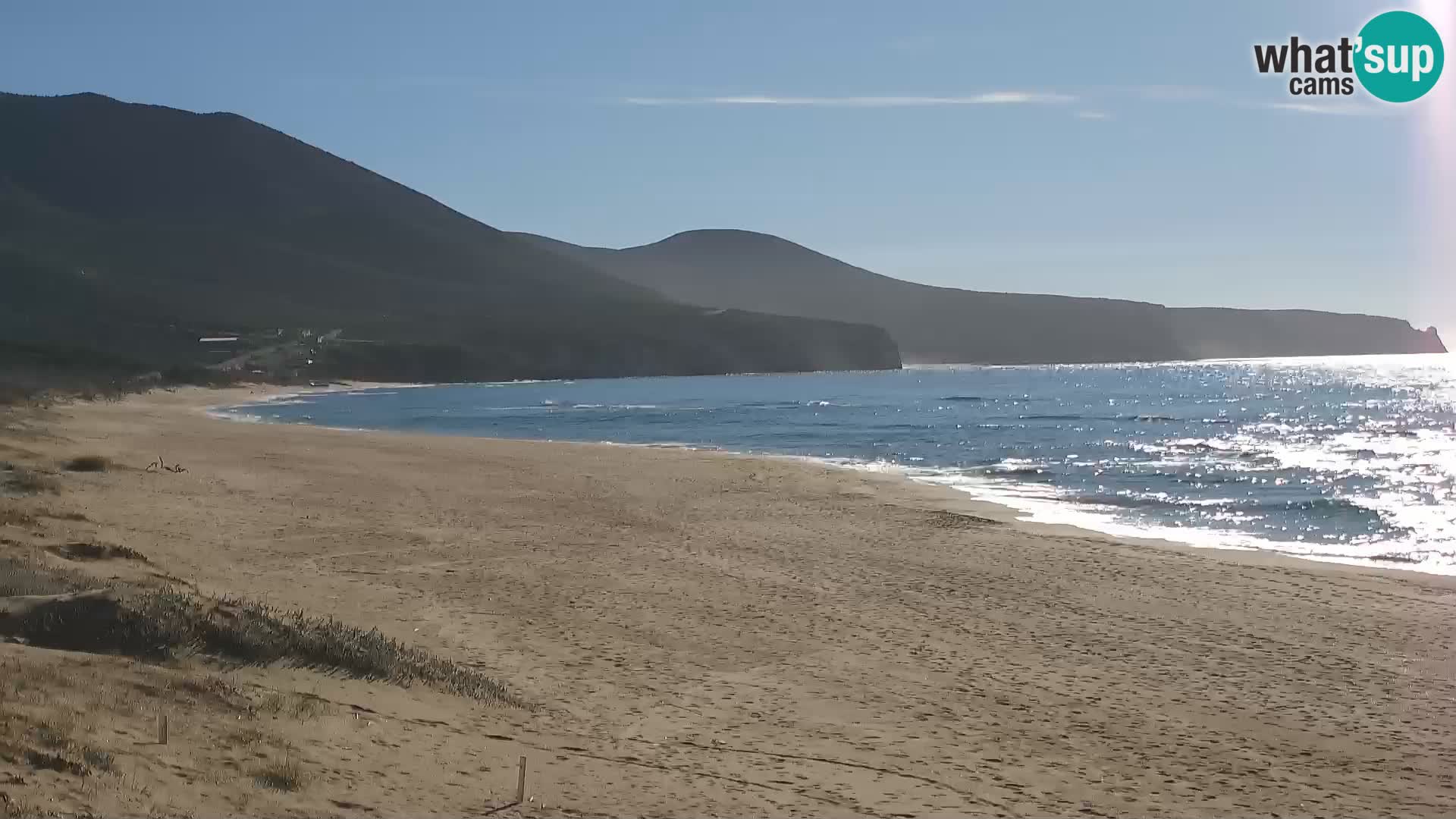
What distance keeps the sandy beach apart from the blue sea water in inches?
188

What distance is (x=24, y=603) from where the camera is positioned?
8.38 m

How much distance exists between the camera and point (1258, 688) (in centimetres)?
1068

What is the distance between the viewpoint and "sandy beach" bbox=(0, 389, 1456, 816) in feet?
24.4

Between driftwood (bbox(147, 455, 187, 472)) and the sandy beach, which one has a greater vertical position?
driftwood (bbox(147, 455, 187, 472))

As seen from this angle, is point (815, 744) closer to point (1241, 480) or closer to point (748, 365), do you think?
point (1241, 480)

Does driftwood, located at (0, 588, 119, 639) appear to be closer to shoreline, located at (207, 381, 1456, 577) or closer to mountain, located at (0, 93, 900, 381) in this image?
shoreline, located at (207, 381, 1456, 577)

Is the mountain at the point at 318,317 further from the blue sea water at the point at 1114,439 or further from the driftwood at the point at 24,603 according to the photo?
the driftwood at the point at 24,603

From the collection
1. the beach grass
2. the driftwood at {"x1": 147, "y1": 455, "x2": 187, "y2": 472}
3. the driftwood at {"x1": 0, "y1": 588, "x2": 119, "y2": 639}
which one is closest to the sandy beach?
the beach grass

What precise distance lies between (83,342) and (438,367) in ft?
134

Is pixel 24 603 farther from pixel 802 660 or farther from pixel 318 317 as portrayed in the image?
pixel 318 317

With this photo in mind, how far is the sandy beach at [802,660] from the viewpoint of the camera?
7.44 metres

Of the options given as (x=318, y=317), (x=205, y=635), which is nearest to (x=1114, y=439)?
(x=205, y=635)

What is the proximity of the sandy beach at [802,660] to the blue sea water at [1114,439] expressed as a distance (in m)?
4.79

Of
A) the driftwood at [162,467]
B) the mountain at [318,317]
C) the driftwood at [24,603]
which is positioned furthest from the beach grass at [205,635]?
the mountain at [318,317]
